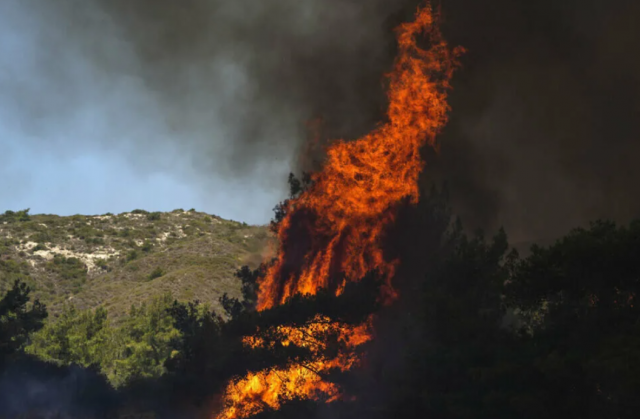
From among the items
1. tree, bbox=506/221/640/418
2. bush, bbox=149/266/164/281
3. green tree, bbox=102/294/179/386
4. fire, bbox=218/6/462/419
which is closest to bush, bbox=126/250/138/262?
bush, bbox=149/266/164/281

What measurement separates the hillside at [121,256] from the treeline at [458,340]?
133 feet

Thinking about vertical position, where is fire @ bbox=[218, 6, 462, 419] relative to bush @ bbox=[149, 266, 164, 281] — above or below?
below

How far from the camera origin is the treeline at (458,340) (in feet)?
57.5

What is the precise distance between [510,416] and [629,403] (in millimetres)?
3960

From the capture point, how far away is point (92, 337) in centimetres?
6012

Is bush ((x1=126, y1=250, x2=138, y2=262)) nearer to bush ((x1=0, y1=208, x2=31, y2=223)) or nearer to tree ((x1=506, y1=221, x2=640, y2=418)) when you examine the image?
bush ((x1=0, y1=208, x2=31, y2=223))

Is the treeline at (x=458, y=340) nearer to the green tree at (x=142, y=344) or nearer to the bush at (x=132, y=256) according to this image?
the green tree at (x=142, y=344)

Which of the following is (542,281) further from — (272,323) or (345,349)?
(272,323)

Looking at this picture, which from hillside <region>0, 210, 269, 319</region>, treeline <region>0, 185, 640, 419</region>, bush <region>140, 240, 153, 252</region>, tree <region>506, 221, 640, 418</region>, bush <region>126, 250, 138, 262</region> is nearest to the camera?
tree <region>506, 221, 640, 418</region>

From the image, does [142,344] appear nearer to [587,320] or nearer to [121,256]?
[121,256]

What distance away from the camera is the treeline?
690 inches

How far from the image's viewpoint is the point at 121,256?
105438 millimetres

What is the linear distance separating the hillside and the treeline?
40.6m

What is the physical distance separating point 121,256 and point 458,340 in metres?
91.9
